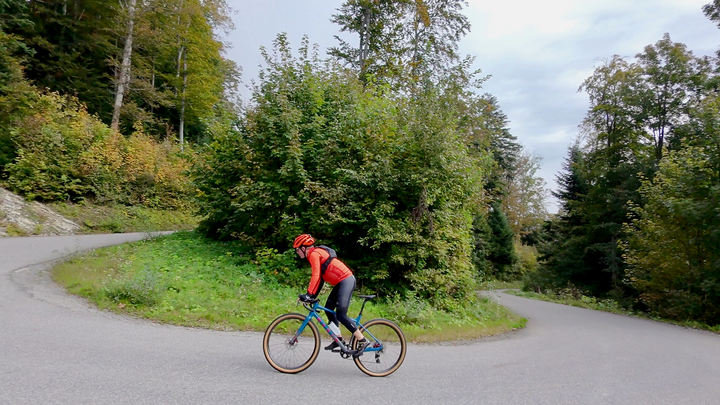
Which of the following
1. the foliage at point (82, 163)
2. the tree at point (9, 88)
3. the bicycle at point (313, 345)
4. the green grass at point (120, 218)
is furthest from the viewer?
the green grass at point (120, 218)

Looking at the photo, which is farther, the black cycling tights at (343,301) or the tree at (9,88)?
the tree at (9,88)

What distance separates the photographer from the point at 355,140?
1103 cm

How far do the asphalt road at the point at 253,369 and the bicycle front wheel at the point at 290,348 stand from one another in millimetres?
158

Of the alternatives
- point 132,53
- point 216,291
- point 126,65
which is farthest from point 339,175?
point 132,53

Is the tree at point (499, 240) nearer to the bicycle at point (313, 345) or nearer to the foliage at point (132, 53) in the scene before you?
the foliage at point (132, 53)

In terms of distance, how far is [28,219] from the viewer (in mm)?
16547

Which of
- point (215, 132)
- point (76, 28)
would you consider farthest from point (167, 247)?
point (76, 28)

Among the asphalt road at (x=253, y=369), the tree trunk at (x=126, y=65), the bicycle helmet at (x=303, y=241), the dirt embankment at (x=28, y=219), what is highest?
the tree trunk at (x=126, y=65)

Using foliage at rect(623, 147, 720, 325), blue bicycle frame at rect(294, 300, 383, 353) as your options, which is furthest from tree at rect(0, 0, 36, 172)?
foliage at rect(623, 147, 720, 325)

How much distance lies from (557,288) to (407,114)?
23.8 meters

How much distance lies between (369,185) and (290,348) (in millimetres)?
5990

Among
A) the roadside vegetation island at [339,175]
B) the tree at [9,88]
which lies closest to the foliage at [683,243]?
the roadside vegetation island at [339,175]

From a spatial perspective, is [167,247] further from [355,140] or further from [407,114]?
[407,114]

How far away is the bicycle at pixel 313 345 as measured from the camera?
510cm
